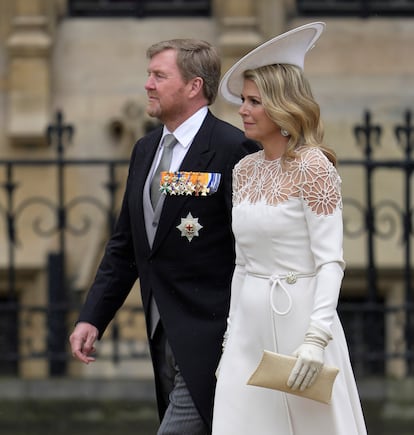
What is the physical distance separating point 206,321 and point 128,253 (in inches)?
18.9

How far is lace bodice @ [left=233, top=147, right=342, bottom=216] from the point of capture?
481 cm

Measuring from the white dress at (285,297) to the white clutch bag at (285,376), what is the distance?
0.18 m

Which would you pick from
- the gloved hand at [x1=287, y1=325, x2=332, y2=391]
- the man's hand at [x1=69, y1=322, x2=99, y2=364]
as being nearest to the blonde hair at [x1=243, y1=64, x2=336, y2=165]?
the gloved hand at [x1=287, y1=325, x2=332, y2=391]

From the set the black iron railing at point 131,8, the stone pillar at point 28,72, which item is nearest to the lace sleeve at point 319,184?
the stone pillar at point 28,72

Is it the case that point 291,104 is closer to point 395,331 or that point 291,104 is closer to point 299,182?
point 299,182

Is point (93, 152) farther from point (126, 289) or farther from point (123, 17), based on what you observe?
point (126, 289)

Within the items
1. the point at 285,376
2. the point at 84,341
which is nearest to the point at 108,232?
the point at 84,341

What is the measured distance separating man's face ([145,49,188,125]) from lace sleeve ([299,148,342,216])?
2.11ft

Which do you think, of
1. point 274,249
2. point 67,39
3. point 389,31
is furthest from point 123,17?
point 274,249

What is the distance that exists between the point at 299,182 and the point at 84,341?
3.62ft

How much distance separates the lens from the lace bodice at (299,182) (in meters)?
4.81

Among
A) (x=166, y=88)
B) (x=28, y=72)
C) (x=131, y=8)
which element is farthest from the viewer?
(x=131, y=8)

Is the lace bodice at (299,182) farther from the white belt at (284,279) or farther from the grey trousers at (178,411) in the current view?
the grey trousers at (178,411)

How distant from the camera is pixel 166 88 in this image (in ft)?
17.5
